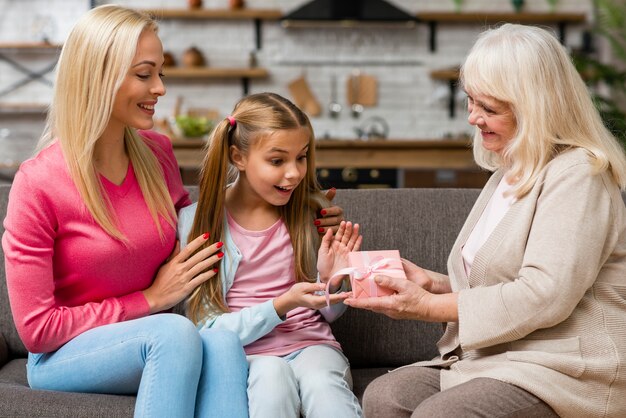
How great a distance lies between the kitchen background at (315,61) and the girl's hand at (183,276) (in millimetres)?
4480

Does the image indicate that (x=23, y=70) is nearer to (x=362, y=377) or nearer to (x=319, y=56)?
(x=319, y=56)

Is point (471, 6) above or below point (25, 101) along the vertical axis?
above

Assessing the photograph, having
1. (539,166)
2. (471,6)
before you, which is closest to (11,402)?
(539,166)

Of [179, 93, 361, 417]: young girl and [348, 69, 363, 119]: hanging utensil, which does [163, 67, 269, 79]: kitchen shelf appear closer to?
[348, 69, 363, 119]: hanging utensil

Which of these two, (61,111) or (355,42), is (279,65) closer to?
(355,42)

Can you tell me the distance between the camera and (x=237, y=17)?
651cm

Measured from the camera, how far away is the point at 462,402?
1631 millimetres

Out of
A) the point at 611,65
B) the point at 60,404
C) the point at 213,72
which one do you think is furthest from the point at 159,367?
the point at 611,65

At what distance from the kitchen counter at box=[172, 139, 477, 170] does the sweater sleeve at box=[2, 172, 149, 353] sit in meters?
3.67

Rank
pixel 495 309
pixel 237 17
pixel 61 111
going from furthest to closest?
1. pixel 237 17
2. pixel 61 111
3. pixel 495 309

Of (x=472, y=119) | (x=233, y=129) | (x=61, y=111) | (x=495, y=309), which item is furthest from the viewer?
(x=233, y=129)

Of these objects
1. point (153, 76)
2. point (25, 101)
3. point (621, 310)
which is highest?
point (153, 76)

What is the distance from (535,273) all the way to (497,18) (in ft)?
17.2

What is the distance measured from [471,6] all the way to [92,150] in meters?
5.08
